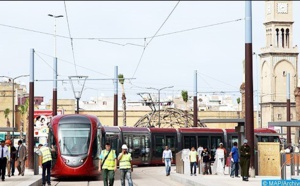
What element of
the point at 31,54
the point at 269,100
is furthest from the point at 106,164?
the point at 269,100

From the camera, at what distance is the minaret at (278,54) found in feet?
410

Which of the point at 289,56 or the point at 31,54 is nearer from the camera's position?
the point at 31,54

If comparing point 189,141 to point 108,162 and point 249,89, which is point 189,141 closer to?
point 249,89

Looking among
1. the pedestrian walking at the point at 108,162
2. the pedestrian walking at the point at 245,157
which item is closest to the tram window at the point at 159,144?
the pedestrian walking at the point at 245,157

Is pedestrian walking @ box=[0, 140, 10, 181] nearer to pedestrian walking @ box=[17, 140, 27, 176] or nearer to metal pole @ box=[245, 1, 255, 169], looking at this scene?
pedestrian walking @ box=[17, 140, 27, 176]

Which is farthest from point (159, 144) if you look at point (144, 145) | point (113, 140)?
point (113, 140)

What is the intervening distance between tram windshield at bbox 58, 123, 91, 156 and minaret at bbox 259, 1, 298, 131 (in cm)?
8804

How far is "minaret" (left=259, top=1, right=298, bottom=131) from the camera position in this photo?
12488 centimetres

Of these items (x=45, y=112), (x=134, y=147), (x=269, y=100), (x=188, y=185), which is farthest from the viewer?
(x=269, y=100)

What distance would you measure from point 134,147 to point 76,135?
747 inches

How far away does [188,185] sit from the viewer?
33.1 m

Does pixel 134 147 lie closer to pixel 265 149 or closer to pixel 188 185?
pixel 265 149

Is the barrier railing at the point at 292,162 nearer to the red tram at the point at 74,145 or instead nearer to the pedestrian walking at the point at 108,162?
the pedestrian walking at the point at 108,162

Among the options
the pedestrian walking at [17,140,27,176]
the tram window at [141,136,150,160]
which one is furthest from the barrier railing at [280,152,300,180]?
the tram window at [141,136,150,160]
